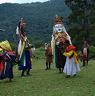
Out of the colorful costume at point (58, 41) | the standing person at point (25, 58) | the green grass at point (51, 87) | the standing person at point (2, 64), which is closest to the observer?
the green grass at point (51, 87)

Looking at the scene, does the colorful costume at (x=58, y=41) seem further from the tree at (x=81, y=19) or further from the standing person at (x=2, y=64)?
the tree at (x=81, y=19)

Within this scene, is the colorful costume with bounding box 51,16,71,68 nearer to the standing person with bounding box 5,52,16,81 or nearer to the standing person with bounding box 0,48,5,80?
the standing person with bounding box 5,52,16,81

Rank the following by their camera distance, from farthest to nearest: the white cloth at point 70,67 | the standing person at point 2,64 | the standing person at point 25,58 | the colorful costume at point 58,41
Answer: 1. the colorful costume at point 58,41
2. the standing person at point 25,58
3. the white cloth at point 70,67
4. the standing person at point 2,64

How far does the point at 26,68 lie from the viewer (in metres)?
20.1

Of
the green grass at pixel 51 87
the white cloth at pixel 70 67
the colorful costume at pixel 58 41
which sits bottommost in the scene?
the green grass at pixel 51 87

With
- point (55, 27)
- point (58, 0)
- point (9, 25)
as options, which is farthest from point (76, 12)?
point (58, 0)

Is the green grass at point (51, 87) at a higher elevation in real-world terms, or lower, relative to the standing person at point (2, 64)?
lower

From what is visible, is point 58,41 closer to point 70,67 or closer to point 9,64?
point 70,67

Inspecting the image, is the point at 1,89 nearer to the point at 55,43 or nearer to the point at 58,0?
the point at 55,43

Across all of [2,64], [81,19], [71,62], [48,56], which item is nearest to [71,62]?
[71,62]

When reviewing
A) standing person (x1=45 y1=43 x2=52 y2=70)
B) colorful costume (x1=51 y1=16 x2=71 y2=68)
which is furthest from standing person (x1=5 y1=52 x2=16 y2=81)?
standing person (x1=45 y1=43 x2=52 y2=70)

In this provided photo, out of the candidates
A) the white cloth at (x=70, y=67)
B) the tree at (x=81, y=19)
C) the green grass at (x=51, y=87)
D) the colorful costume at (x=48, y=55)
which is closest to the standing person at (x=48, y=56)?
the colorful costume at (x=48, y=55)

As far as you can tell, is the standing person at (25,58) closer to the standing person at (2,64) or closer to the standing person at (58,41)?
the standing person at (58,41)

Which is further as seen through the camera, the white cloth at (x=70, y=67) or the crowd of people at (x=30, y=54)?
the white cloth at (x=70, y=67)
